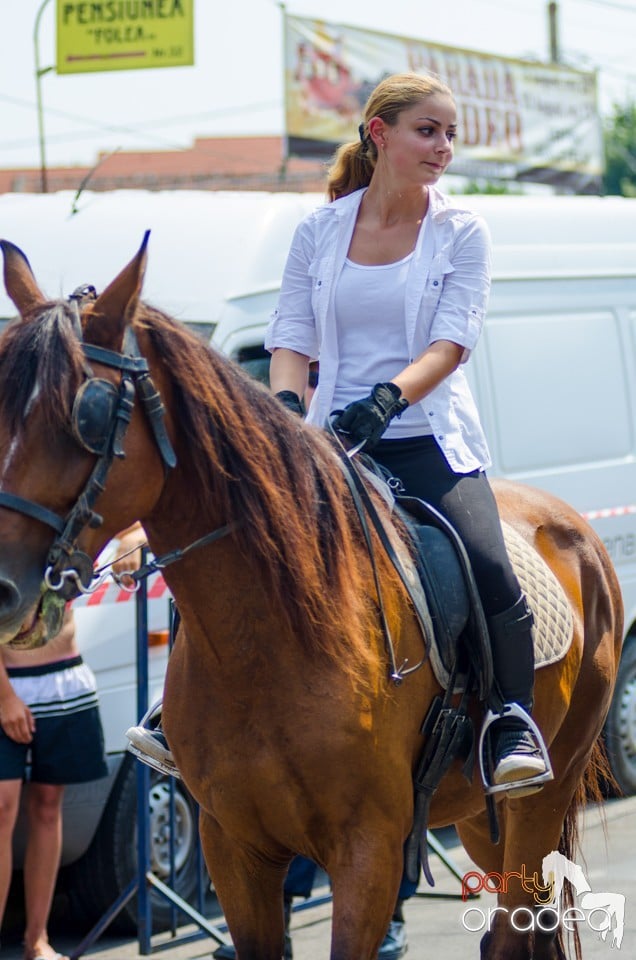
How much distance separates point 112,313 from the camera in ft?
10.5

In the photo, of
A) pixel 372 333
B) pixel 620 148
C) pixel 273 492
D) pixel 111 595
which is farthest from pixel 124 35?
pixel 620 148

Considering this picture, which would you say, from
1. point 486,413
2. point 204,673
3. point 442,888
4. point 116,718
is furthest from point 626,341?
point 204,673

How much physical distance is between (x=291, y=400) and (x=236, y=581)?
30.8 inches

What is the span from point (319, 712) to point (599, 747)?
95.4 inches

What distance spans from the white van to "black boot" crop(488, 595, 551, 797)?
2.68 m

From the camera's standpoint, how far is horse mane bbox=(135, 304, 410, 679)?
3.38m

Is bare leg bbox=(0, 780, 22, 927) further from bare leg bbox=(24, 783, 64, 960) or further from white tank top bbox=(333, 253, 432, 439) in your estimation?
white tank top bbox=(333, 253, 432, 439)

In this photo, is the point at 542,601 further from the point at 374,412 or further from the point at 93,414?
the point at 93,414

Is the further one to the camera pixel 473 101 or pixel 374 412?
pixel 473 101

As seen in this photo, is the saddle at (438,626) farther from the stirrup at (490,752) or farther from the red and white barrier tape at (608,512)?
the red and white barrier tape at (608,512)

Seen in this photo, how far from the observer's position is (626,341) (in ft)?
28.9

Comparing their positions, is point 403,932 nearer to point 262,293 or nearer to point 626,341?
Answer: point 262,293

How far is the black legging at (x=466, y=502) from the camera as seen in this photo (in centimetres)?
405
